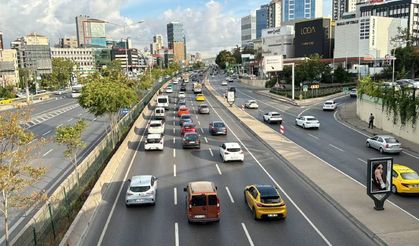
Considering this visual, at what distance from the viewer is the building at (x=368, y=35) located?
397 ft

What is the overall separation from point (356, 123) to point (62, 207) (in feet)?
123

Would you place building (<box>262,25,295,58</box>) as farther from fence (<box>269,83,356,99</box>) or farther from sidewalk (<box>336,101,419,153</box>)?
sidewalk (<box>336,101,419,153</box>)

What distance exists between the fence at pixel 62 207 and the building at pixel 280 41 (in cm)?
14320

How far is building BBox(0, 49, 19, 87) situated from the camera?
390ft

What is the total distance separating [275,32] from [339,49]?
4420 centimetres

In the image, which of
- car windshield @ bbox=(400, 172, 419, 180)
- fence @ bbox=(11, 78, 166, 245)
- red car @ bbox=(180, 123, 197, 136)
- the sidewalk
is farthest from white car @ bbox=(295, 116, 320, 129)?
fence @ bbox=(11, 78, 166, 245)

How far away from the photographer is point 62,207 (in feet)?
56.6

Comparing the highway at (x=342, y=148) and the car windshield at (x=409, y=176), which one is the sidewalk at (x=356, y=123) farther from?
the car windshield at (x=409, y=176)

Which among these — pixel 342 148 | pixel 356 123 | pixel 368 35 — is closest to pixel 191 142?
pixel 342 148

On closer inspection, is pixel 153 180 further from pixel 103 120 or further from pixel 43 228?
pixel 103 120

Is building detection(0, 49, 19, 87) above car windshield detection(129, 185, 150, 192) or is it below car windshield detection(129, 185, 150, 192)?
above

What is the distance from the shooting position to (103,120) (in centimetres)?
5525

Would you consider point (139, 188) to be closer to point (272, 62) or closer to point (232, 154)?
point (232, 154)

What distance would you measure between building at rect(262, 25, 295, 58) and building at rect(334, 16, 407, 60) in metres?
37.2
